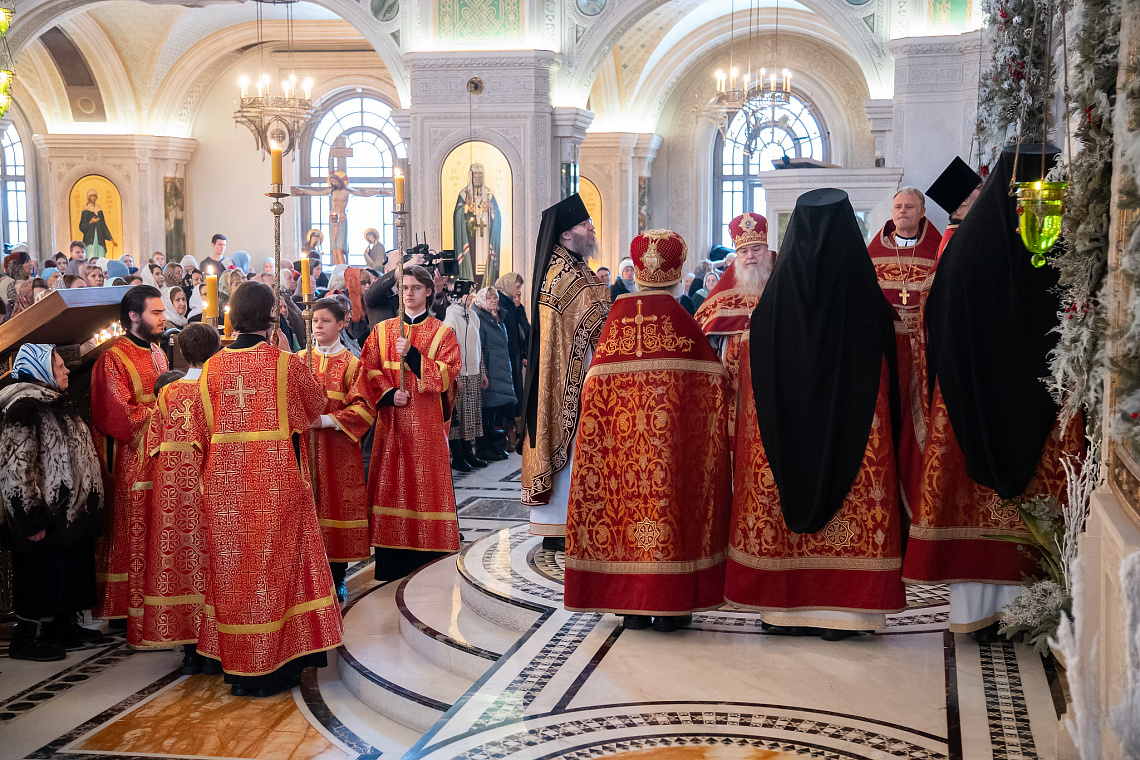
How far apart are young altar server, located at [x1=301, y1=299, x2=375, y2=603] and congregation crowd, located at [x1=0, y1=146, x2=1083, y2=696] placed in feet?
2.03

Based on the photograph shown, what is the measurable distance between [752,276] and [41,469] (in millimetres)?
3087

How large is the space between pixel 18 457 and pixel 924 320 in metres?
3.51

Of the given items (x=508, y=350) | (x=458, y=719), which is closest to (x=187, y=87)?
(x=508, y=350)

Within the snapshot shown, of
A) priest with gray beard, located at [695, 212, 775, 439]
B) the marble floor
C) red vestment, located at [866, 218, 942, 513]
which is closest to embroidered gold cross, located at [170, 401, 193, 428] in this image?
the marble floor

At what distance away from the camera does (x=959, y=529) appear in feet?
12.3

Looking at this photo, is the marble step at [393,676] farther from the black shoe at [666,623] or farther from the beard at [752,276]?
the beard at [752,276]

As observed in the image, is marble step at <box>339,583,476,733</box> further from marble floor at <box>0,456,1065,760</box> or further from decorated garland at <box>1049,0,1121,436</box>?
decorated garland at <box>1049,0,1121,436</box>

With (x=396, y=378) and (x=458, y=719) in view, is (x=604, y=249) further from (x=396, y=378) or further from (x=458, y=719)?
(x=458, y=719)

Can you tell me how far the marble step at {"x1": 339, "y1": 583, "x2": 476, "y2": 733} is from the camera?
13.5 feet

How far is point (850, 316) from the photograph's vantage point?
3.78m

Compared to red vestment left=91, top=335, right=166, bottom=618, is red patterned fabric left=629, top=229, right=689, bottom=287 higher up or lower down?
higher up

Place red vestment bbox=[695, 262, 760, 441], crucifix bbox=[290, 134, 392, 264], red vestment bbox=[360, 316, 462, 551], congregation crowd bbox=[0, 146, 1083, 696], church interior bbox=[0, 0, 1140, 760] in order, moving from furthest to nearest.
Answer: crucifix bbox=[290, 134, 392, 264] → red vestment bbox=[360, 316, 462, 551] → red vestment bbox=[695, 262, 760, 441] → congregation crowd bbox=[0, 146, 1083, 696] → church interior bbox=[0, 0, 1140, 760]

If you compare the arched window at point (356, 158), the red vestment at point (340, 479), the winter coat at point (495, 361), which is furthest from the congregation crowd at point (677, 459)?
the arched window at point (356, 158)

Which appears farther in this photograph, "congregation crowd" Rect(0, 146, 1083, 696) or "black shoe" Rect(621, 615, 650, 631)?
"black shoe" Rect(621, 615, 650, 631)
